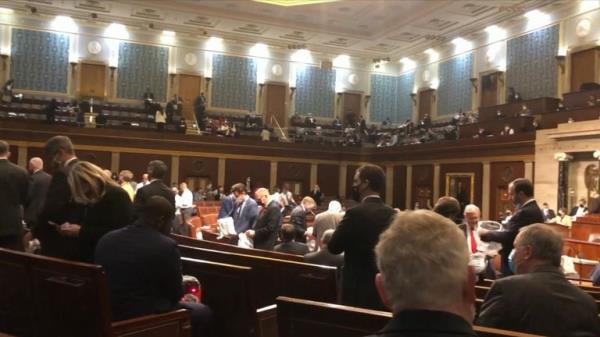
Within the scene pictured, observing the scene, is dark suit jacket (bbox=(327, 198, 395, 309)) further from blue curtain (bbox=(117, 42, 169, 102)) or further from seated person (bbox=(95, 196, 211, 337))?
blue curtain (bbox=(117, 42, 169, 102))

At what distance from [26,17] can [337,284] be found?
21641 mm

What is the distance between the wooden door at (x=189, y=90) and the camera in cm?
2425

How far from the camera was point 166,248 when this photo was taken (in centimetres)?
304

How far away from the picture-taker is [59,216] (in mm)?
3686

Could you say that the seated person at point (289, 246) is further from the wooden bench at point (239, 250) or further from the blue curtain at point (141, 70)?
the blue curtain at point (141, 70)

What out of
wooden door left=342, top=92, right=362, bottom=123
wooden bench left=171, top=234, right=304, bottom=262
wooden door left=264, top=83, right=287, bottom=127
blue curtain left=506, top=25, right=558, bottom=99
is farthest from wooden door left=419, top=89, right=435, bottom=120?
wooden bench left=171, top=234, right=304, bottom=262

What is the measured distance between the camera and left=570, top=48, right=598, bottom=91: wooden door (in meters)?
17.5

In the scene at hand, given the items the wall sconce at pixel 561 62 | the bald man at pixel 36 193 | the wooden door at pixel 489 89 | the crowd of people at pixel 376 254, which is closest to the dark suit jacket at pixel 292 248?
the crowd of people at pixel 376 254

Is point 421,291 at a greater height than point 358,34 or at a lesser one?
lesser

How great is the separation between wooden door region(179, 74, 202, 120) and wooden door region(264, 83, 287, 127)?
3130 mm

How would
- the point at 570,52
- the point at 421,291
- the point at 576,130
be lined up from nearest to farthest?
the point at 421,291
the point at 576,130
the point at 570,52

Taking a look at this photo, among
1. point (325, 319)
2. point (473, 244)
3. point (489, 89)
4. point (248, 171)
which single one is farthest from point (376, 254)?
point (489, 89)

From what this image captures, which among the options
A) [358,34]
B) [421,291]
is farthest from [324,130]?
[421,291]

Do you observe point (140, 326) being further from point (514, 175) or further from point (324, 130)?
point (324, 130)
